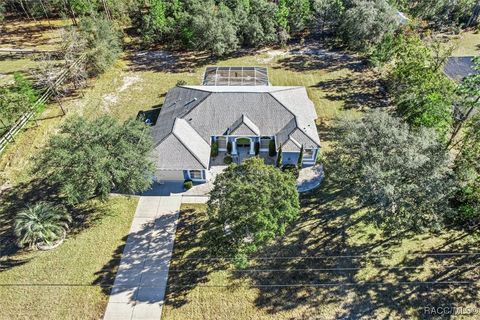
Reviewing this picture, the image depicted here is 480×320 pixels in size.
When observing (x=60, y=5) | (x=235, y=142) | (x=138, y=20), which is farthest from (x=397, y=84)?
(x=60, y=5)

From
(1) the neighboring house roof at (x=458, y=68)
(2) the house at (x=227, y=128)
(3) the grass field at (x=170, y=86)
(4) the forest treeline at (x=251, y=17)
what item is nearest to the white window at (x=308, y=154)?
(2) the house at (x=227, y=128)

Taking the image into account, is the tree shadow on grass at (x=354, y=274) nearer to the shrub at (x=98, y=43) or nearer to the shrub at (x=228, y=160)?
the shrub at (x=228, y=160)

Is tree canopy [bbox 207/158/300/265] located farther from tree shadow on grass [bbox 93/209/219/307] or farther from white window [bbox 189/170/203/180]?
white window [bbox 189/170/203/180]

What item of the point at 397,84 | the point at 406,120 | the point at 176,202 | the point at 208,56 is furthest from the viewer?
the point at 208,56

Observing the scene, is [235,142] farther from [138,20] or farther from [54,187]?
[138,20]

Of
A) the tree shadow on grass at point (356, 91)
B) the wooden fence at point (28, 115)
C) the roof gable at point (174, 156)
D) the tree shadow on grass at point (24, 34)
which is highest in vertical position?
the tree shadow on grass at point (24, 34)

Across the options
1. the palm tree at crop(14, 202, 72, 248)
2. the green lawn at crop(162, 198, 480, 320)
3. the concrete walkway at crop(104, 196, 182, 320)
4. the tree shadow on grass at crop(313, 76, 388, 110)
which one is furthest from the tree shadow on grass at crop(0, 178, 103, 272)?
the tree shadow on grass at crop(313, 76, 388, 110)
